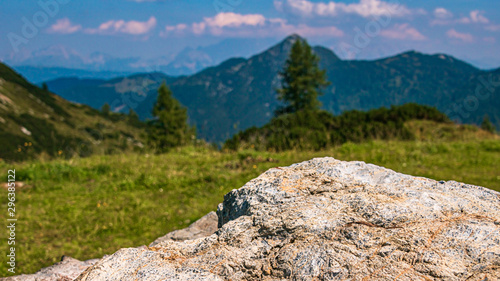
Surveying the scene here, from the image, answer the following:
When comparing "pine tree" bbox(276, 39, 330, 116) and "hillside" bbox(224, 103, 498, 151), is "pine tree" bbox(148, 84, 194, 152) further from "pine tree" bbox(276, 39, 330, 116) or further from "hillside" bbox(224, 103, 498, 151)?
"hillside" bbox(224, 103, 498, 151)

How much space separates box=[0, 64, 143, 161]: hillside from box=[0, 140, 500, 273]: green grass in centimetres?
8077

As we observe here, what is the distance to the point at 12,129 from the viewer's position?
101m

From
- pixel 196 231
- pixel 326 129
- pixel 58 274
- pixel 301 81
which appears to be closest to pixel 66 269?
pixel 58 274

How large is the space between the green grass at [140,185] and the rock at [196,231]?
2.14 meters

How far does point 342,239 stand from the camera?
2.38 m

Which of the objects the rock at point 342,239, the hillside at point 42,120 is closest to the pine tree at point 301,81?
the rock at point 342,239

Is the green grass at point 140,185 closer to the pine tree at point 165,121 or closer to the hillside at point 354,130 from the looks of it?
the hillside at point 354,130

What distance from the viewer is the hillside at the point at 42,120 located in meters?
98.4

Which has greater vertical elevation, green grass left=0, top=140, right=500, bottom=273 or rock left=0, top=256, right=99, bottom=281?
rock left=0, top=256, right=99, bottom=281

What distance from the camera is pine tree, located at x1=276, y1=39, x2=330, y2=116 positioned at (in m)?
47.9

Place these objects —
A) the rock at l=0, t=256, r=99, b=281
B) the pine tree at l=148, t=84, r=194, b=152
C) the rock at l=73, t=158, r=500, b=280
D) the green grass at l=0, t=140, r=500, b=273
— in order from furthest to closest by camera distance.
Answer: the pine tree at l=148, t=84, r=194, b=152 < the green grass at l=0, t=140, r=500, b=273 < the rock at l=0, t=256, r=99, b=281 < the rock at l=73, t=158, r=500, b=280

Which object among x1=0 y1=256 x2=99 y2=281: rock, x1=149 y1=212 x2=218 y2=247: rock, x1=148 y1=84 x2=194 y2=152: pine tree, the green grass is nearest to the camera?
x1=0 y1=256 x2=99 y2=281: rock

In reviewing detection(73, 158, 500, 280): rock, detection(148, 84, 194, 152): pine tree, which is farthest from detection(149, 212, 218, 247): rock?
detection(148, 84, 194, 152): pine tree

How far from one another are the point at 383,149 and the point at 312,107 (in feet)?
121
